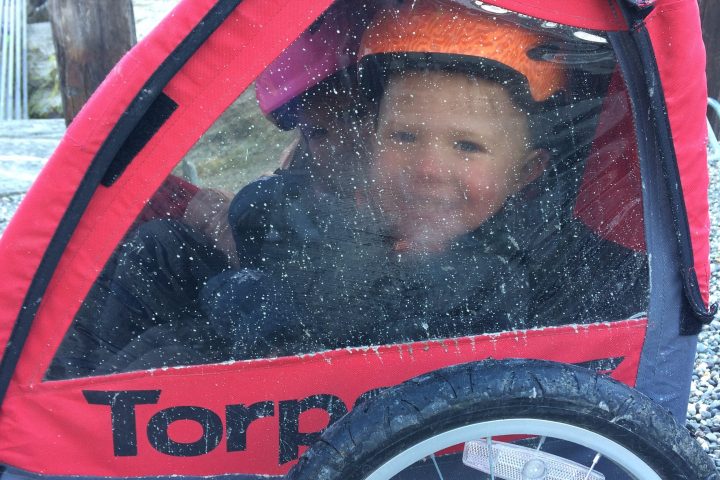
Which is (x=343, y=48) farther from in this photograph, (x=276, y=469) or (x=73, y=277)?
(x=276, y=469)

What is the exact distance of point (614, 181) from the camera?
1.37m

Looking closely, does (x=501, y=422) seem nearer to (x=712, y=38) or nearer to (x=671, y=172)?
(x=671, y=172)

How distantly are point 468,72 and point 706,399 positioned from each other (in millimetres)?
1526

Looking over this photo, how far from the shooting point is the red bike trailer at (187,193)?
1.15 m

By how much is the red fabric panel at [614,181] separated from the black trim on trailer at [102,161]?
65 cm

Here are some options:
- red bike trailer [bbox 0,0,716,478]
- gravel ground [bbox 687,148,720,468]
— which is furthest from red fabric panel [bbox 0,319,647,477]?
gravel ground [bbox 687,148,720,468]

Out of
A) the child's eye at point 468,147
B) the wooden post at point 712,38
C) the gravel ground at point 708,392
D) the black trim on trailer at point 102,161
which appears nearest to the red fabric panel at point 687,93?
the child's eye at point 468,147

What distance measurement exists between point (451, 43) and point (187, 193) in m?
0.49

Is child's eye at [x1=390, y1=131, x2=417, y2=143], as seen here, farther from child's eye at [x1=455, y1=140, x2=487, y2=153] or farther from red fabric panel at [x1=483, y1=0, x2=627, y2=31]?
red fabric panel at [x1=483, y1=0, x2=627, y2=31]

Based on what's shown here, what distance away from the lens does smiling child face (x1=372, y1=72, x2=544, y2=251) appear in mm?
1254

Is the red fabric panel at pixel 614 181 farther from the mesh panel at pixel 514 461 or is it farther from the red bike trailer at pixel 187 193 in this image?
the mesh panel at pixel 514 461

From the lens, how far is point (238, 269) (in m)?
1.29

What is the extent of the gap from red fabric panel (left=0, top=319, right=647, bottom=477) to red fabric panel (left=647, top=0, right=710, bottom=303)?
224 millimetres

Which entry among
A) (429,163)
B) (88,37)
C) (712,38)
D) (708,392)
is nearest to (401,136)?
(429,163)
